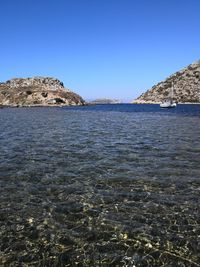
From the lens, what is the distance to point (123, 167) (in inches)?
1027

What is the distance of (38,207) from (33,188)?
3461 millimetres

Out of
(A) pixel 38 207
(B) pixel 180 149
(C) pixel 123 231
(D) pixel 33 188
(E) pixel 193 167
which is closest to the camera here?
(C) pixel 123 231

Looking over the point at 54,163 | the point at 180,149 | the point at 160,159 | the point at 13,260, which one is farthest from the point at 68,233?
the point at 180,149

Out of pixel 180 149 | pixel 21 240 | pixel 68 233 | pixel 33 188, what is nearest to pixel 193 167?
pixel 180 149

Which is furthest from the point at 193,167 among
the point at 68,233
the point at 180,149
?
the point at 68,233

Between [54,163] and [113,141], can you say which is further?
[113,141]

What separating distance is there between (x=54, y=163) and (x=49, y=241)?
14.9m

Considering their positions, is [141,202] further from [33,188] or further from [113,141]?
[113,141]

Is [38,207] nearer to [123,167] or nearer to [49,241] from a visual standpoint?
[49,241]

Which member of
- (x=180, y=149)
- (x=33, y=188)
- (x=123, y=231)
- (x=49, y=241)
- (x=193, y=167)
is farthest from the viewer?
(x=180, y=149)

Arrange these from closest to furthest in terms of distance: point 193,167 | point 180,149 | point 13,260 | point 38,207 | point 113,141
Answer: point 13,260
point 38,207
point 193,167
point 180,149
point 113,141

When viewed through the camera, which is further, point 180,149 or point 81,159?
point 180,149

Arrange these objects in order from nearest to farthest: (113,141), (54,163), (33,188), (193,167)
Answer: (33,188) → (193,167) → (54,163) → (113,141)

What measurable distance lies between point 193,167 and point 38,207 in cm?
1376
